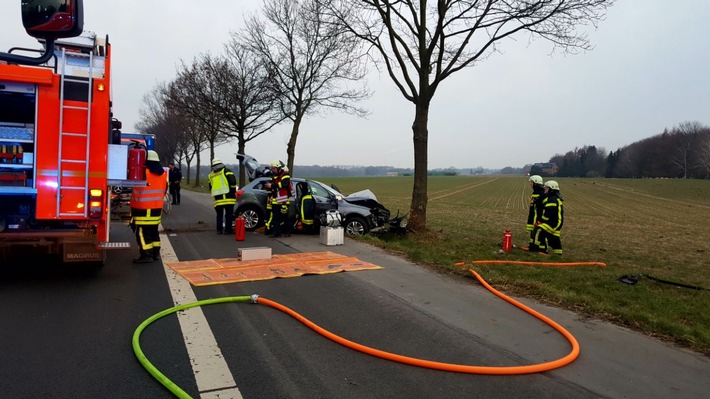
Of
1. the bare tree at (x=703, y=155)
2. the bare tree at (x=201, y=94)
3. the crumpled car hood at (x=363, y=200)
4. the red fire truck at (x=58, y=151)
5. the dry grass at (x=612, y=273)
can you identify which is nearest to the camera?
the dry grass at (x=612, y=273)

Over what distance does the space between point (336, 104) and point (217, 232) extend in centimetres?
1401

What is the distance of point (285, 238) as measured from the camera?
11.4m

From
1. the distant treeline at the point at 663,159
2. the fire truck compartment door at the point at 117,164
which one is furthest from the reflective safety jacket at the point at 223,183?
the distant treeline at the point at 663,159

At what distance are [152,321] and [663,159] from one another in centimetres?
14478

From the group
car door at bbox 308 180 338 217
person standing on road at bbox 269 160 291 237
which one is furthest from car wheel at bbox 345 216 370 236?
person standing on road at bbox 269 160 291 237

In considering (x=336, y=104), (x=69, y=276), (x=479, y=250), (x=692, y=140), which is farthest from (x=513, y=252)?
(x=692, y=140)

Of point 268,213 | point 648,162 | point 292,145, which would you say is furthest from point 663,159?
point 268,213

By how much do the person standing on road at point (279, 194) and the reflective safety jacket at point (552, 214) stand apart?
584cm

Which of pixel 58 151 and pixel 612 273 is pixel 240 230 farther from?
pixel 612 273

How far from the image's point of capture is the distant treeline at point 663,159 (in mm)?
116938

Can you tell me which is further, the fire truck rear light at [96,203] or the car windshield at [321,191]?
the car windshield at [321,191]

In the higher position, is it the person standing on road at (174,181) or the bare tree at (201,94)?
the bare tree at (201,94)

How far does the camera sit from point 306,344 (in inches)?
173

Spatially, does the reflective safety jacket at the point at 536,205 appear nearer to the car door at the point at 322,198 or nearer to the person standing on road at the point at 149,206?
the car door at the point at 322,198
